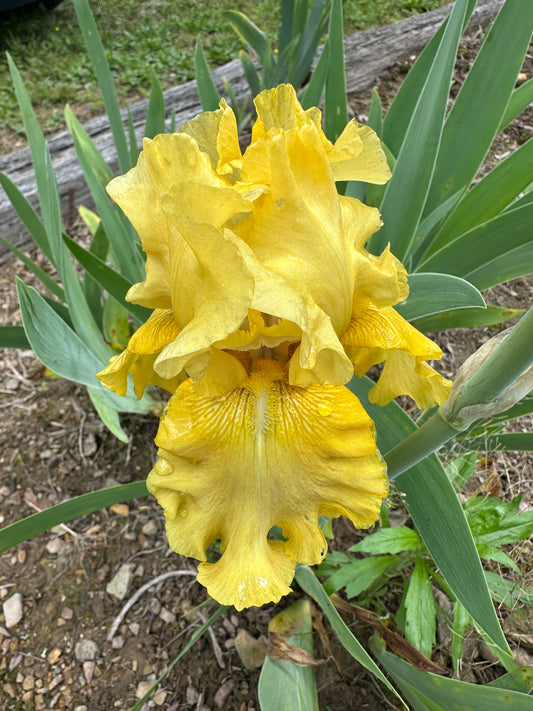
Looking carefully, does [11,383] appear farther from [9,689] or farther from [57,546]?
[9,689]

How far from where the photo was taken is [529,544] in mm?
1519

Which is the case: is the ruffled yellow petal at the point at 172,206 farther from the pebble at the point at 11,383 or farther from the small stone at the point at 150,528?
the pebble at the point at 11,383

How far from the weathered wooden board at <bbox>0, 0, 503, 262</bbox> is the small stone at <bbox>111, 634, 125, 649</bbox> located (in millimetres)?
1760

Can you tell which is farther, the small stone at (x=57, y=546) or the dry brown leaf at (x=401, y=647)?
the small stone at (x=57, y=546)

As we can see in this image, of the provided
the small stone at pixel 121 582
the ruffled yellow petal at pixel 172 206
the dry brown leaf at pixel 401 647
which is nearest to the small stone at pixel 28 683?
the small stone at pixel 121 582

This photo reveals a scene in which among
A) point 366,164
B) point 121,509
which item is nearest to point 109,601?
point 121,509

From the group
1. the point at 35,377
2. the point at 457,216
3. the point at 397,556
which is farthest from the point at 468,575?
the point at 35,377

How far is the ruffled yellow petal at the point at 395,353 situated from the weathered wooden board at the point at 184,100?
2079 millimetres

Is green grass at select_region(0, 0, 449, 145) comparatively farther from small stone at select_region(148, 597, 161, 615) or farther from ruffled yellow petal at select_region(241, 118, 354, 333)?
ruffled yellow petal at select_region(241, 118, 354, 333)

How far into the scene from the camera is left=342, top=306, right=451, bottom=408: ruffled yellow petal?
826mm

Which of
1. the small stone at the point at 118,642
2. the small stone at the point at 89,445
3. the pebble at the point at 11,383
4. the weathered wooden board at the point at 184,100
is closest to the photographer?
the small stone at the point at 118,642

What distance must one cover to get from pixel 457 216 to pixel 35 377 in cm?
155

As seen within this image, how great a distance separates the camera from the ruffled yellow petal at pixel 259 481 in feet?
2.51

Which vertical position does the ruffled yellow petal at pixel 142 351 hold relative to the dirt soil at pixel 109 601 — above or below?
above
